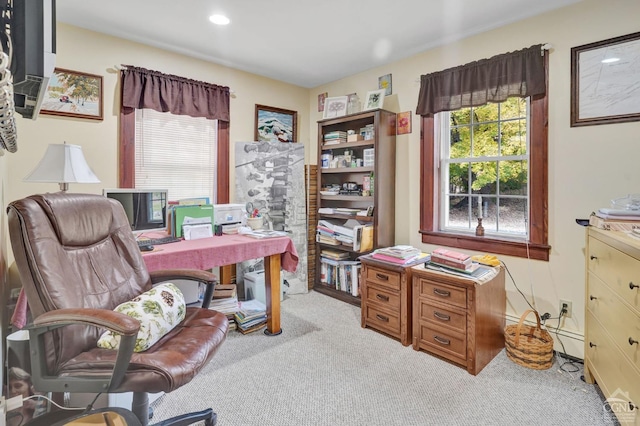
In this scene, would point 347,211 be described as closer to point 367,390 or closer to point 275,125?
point 275,125

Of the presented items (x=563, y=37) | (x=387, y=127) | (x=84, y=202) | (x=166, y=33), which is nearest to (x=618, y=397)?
(x=563, y=37)

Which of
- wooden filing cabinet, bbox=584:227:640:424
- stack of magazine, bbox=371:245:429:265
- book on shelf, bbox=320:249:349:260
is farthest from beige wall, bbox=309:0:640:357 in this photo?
book on shelf, bbox=320:249:349:260

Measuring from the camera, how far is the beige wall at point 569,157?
2117 millimetres

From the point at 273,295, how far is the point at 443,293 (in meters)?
1.30

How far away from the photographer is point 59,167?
2.12 m

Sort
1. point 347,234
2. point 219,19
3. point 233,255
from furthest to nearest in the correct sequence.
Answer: point 347,234 < point 219,19 < point 233,255

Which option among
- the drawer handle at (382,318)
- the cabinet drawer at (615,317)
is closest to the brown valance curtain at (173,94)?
the drawer handle at (382,318)

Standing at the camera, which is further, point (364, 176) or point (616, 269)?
point (364, 176)

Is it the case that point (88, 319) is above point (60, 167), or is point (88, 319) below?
below

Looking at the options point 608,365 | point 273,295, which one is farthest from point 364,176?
point 608,365

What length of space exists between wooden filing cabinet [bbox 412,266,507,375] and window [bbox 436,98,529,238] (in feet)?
1.74

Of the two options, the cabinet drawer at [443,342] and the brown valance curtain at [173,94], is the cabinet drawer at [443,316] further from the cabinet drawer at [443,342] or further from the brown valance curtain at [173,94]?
the brown valance curtain at [173,94]

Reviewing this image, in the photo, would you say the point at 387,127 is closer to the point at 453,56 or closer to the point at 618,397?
the point at 453,56

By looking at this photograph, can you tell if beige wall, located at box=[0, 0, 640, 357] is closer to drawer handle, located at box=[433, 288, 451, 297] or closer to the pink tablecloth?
drawer handle, located at box=[433, 288, 451, 297]
